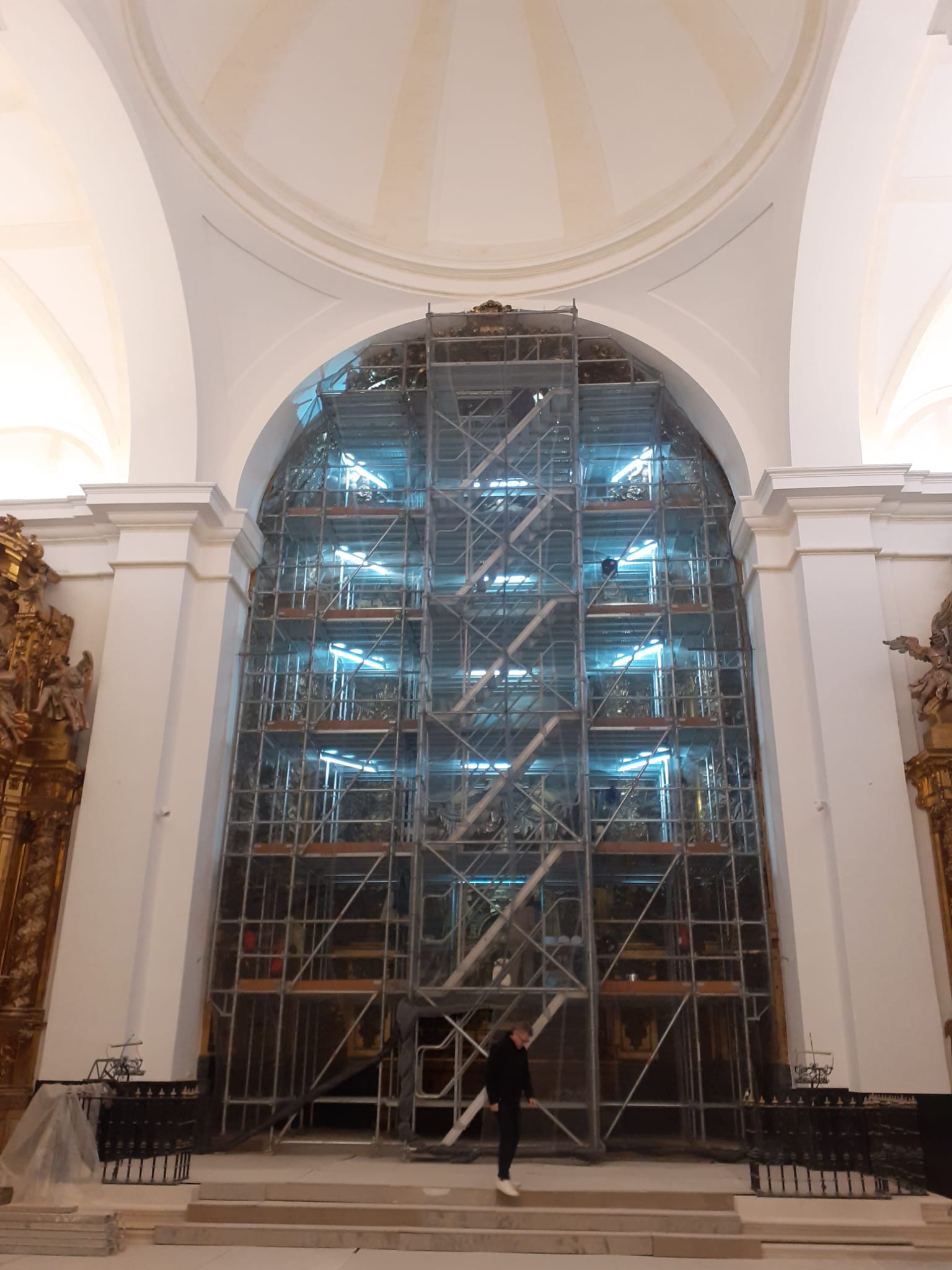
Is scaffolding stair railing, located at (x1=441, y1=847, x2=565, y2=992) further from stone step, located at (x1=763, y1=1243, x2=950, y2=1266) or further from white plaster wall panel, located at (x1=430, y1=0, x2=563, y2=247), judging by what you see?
white plaster wall panel, located at (x1=430, y1=0, x2=563, y2=247)

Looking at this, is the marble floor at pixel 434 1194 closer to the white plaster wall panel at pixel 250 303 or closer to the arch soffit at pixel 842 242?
the arch soffit at pixel 842 242

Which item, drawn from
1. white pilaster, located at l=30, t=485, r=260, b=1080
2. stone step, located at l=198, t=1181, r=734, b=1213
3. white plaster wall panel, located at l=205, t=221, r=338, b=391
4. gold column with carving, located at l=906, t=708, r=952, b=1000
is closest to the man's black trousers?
stone step, located at l=198, t=1181, r=734, b=1213

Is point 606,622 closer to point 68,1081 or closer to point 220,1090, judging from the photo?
point 220,1090

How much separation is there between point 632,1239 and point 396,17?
454 inches

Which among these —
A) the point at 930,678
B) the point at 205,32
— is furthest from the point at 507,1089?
the point at 205,32

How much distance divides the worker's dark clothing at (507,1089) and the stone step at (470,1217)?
0.28m

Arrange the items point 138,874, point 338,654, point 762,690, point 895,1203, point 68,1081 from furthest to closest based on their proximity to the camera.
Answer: point 338,654 → point 762,690 → point 138,874 → point 68,1081 → point 895,1203

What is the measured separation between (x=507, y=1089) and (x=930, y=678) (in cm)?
525

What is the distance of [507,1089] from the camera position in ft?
21.2

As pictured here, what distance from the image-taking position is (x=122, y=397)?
11367mm

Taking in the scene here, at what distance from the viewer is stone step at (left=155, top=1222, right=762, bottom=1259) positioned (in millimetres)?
5852

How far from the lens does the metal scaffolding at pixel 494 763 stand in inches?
369

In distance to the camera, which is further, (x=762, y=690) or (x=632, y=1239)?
(x=762, y=690)

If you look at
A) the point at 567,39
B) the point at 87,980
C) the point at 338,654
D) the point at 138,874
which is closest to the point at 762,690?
the point at 338,654
